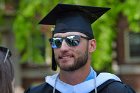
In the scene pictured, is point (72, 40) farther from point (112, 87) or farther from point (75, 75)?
point (112, 87)

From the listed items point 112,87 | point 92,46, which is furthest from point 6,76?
point 112,87

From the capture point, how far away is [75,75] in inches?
135

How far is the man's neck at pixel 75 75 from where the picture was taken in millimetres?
3414

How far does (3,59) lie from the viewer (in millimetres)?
3424

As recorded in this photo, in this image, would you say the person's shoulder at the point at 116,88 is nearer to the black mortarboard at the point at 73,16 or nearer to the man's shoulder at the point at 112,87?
the man's shoulder at the point at 112,87

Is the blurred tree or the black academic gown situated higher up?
the blurred tree

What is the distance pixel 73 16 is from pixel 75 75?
1.74ft

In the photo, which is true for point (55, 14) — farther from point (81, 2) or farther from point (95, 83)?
point (81, 2)

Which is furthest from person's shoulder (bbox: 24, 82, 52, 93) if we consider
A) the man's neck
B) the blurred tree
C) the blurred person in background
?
the blurred tree

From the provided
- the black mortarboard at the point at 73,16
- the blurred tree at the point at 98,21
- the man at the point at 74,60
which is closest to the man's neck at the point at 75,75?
the man at the point at 74,60

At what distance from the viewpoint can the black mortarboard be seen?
144 inches

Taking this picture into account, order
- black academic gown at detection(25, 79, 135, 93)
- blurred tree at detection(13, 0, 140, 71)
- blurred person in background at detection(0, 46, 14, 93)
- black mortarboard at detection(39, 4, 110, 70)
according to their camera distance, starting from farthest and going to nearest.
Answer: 1. blurred tree at detection(13, 0, 140, 71)
2. black mortarboard at detection(39, 4, 110, 70)
3. black academic gown at detection(25, 79, 135, 93)
4. blurred person in background at detection(0, 46, 14, 93)

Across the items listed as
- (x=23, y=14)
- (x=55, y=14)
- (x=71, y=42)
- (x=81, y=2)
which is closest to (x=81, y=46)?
(x=71, y=42)

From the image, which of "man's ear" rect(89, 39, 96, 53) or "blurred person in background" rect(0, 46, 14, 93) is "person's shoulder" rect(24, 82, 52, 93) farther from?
"man's ear" rect(89, 39, 96, 53)
